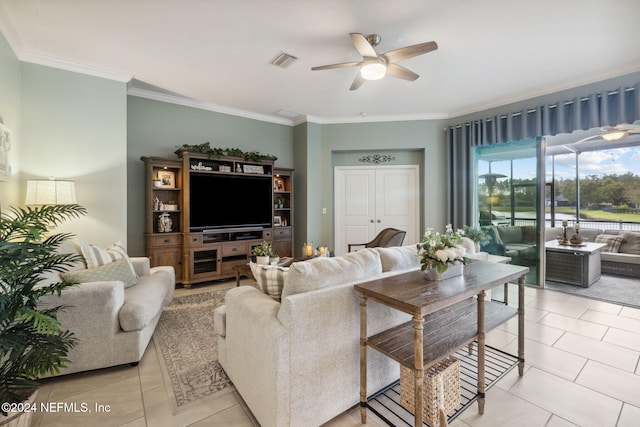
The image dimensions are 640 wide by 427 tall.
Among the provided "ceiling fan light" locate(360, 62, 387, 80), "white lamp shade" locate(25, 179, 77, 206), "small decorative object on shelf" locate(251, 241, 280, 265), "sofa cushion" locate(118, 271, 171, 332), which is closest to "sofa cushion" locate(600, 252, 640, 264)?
"ceiling fan light" locate(360, 62, 387, 80)

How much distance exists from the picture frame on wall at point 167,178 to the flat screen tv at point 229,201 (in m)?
0.42

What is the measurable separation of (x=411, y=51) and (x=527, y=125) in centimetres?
286

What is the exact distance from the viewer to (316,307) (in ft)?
5.17

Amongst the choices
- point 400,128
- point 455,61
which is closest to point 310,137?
point 400,128

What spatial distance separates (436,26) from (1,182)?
431 centimetres

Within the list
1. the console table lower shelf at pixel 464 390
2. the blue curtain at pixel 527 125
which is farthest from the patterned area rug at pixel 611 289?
the console table lower shelf at pixel 464 390

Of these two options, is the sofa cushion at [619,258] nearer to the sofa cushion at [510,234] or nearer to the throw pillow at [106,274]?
the sofa cushion at [510,234]

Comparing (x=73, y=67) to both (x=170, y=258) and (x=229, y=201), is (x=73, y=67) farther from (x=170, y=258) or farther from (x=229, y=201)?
(x=170, y=258)

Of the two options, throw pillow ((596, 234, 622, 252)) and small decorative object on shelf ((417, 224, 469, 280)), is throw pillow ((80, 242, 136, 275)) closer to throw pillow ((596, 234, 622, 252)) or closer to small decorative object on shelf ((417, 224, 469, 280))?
small decorative object on shelf ((417, 224, 469, 280))

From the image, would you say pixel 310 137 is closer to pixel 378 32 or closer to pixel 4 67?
pixel 378 32

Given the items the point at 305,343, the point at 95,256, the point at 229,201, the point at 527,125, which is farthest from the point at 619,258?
the point at 95,256

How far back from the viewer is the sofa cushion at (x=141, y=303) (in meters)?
2.17

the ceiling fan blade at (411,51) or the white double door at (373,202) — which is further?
the white double door at (373,202)

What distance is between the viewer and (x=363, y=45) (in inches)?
97.2
